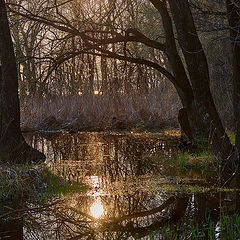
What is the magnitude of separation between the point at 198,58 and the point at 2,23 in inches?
136

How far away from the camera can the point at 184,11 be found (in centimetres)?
704

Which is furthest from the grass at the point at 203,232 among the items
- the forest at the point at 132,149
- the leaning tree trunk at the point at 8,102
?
the leaning tree trunk at the point at 8,102

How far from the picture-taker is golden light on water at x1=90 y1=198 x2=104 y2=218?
15.4ft

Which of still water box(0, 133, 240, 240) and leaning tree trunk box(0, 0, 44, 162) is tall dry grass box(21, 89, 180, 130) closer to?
still water box(0, 133, 240, 240)

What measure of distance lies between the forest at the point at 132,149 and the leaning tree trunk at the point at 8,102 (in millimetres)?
18

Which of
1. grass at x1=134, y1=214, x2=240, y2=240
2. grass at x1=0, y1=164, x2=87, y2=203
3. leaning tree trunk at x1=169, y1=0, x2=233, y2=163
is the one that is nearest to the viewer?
grass at x1=134, y1=214, x2=240, y2=240

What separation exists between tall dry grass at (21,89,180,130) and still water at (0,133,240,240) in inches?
198

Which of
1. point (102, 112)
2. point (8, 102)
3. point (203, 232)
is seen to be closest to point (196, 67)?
point (8, 102)

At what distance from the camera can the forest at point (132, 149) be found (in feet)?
14.6

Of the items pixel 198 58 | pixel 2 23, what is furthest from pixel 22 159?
pixel 198 58

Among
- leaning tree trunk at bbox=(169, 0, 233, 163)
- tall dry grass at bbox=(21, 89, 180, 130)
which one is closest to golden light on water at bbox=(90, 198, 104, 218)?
leaning tree trunk at bbox=(169, 0, 233, 163)

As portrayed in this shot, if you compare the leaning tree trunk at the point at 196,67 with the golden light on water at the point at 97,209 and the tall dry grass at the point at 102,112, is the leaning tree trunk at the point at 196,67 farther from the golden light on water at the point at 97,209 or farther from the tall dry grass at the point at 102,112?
the tall dry grass at the point at 102,112


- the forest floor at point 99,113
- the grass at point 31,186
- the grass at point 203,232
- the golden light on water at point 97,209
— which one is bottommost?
the grass at point 203,232

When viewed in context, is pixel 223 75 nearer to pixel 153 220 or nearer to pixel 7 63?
pixel 7 63
